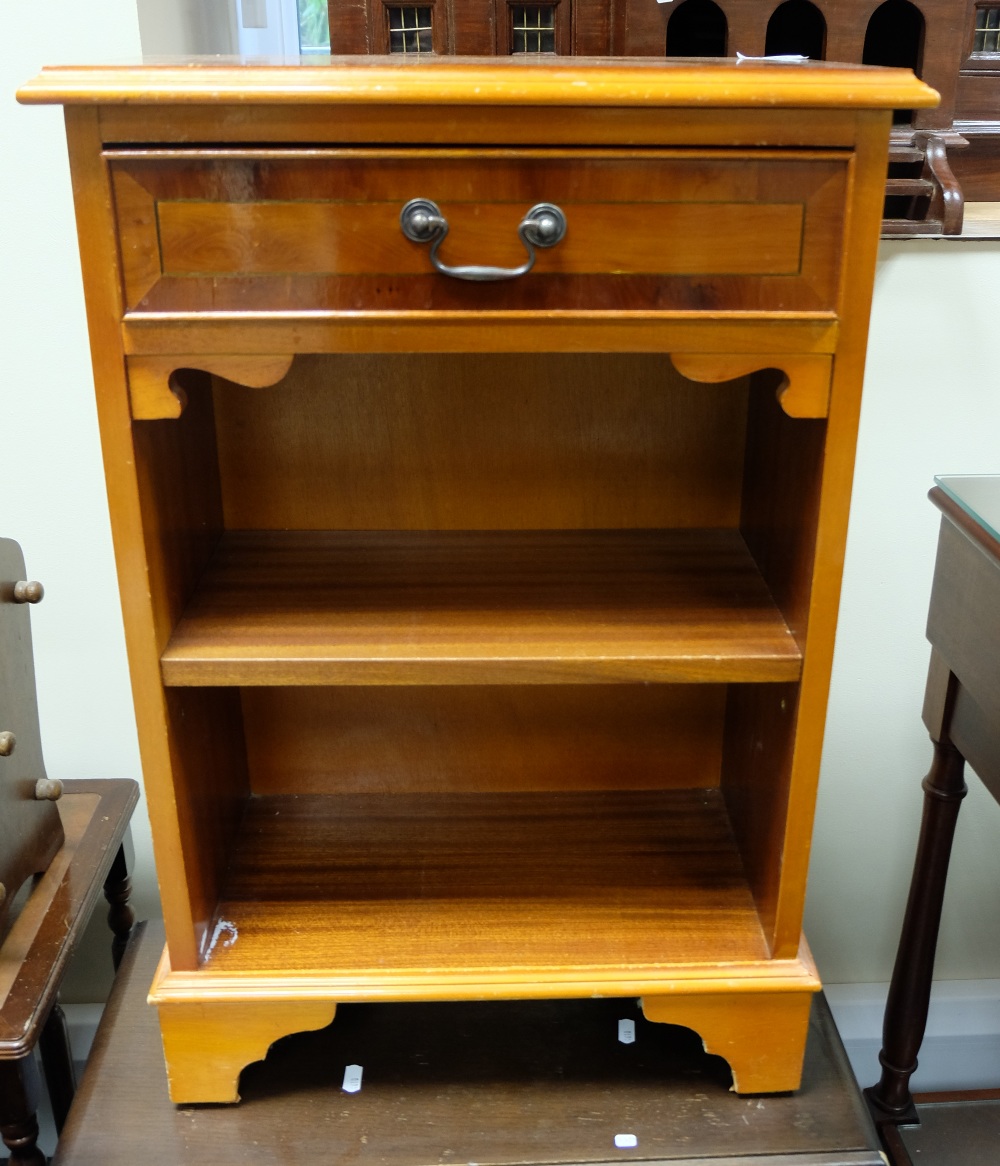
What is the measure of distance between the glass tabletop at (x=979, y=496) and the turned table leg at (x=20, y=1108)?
0.93 m

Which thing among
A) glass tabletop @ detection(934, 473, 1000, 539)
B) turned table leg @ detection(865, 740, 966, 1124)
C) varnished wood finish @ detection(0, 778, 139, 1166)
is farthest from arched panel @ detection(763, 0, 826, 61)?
varnished wood finish @ detection(0, 778, 139, 1166)

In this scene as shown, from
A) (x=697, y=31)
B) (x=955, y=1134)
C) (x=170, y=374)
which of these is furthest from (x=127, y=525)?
(x=955, y=1134)

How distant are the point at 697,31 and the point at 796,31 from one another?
11cm

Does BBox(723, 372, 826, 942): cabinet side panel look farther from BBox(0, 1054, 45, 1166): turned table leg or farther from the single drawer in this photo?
BBox(0, 1054, 45, 1166): turned table leg

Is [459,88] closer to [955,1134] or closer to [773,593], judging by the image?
[773,593]

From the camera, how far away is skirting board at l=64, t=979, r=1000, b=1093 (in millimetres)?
1574

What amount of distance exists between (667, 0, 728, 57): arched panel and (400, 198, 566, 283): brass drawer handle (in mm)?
529

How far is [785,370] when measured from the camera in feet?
2.76

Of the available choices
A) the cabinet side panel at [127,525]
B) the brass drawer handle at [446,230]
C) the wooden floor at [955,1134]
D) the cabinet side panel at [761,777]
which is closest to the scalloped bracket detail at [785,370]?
the brass drawer handle at [446,230]

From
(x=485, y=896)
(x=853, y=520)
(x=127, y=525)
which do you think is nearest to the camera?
(x=127, y=525)

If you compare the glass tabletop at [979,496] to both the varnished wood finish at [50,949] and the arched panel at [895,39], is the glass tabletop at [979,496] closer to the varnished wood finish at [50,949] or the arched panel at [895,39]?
the arched panel at [895,39]

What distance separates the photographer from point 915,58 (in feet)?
3.98

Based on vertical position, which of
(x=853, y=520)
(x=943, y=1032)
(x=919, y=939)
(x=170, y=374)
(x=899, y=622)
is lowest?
(x=943, y=1032)

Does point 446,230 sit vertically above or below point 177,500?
above
